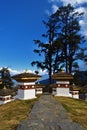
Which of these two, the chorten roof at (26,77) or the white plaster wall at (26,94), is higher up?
the chorten roof at (26,77)

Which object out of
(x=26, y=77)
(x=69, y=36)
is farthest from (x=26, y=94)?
(x=69, y=36)

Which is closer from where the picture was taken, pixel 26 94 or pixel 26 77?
pixel 26 94

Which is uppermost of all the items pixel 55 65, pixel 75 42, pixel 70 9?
pixel 70 9

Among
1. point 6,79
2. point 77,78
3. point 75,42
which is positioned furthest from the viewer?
point 6,79

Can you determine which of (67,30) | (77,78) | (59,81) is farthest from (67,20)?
(59,81)

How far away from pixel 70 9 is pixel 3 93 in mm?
21899

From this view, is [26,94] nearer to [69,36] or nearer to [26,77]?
[26,77]

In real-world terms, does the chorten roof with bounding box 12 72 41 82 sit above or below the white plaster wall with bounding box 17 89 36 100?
above

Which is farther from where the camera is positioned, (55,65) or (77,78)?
(77,78)

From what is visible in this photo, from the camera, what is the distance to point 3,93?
19.1m

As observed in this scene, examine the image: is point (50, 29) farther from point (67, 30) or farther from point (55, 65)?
point (55, 65)

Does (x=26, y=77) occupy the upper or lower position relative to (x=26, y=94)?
upper

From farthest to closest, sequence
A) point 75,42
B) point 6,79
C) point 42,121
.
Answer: point 6,79, point 75,42, point 42,121

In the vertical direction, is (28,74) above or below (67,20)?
below
